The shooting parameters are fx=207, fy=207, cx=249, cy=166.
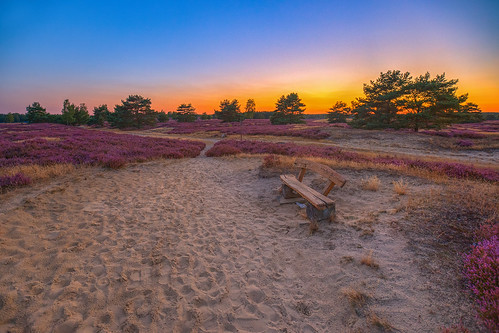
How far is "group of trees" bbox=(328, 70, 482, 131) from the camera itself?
1017 inches

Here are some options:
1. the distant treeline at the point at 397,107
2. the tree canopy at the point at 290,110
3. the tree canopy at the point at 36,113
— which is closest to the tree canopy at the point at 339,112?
the tree canopy at the point at 290,110

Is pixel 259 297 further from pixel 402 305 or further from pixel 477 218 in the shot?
pixel 477 218

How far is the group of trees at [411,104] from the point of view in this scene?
2584cm

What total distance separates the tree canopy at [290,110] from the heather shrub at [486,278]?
173ft

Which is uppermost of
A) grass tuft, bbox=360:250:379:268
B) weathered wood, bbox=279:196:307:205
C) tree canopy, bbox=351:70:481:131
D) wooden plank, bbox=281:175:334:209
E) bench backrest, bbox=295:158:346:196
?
tree canopy, bbox=351:70:481:131

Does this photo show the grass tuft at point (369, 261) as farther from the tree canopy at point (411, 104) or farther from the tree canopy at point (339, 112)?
the tree canopy at point (339, 112)

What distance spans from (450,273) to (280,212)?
11.9ft

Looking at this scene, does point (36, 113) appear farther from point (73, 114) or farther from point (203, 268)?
point (203, 268)

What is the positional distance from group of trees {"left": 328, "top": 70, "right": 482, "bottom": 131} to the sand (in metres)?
27.8

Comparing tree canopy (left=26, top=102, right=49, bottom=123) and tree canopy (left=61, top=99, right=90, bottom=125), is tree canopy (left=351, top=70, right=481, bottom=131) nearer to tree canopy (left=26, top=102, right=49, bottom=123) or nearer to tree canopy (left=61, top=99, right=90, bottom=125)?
tree canopy (left=61, top=99, right=90, bottom=125)

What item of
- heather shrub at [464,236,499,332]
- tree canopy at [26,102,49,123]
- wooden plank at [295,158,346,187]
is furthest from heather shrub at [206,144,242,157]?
tree canopy at [26,102,49,123]

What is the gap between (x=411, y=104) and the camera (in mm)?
27766

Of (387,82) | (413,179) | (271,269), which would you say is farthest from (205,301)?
(387,82)

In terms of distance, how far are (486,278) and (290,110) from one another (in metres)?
55.8
